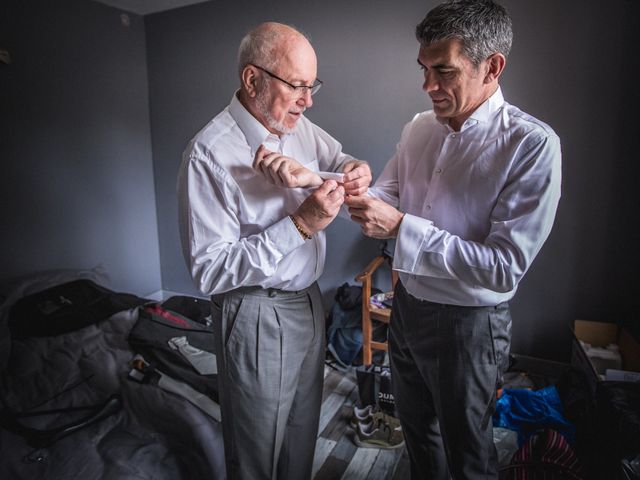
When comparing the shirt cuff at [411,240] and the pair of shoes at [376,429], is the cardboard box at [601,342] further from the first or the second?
the shirt cuff at [411,240]

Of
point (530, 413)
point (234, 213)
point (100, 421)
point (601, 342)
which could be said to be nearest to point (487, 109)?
point (234, 213)

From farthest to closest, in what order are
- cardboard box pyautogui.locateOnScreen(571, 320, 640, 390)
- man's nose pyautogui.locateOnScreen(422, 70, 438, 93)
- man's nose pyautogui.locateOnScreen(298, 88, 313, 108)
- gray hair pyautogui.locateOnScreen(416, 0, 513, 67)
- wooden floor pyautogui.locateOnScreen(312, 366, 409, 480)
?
1. cardboard box pyautogui.locateOnScreen(571, 320, 640, 390)
2. wooden floor pyautogui.locateOnScreen(312, 366, 409, 480)
3. man's nose pyautogui.locateOnScreen(298, 88, 313, 108)
4. man's nose pyautogui.locateOnScreen(422, 70, 438, 93)
5. gray hair pyautogui.locateOnScreen(416, 0, 513, 67)

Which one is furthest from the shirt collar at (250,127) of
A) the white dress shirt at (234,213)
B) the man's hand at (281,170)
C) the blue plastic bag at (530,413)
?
the blue plastic bag at (530,413)

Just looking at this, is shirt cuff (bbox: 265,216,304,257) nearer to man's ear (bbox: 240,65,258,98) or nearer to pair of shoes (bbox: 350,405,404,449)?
man's ear (bbox: 240,65,258,98)

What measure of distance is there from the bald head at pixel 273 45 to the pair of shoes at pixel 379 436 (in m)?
1.80

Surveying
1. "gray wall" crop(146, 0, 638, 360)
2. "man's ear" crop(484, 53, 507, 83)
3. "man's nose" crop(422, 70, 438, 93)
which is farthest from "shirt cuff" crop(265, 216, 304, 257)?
"gray wall" crop(146, 0, 638, 360)

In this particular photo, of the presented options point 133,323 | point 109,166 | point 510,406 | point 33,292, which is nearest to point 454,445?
point 510,406

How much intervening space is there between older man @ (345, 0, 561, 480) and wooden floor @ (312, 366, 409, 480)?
0.76 meters

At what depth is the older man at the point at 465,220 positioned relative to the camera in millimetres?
1049

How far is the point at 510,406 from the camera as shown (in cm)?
229

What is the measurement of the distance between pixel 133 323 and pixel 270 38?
2.01m

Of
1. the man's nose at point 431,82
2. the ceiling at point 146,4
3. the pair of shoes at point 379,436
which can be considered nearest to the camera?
the man's nose at point 431,82

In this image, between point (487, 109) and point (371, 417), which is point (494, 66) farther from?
point (371, 417)

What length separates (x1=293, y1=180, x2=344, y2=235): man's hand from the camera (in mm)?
1131
